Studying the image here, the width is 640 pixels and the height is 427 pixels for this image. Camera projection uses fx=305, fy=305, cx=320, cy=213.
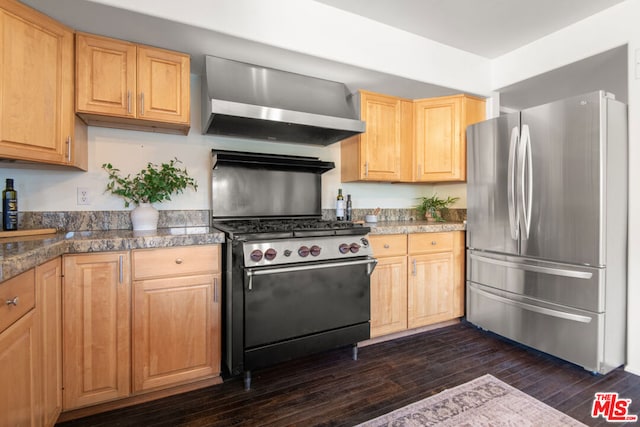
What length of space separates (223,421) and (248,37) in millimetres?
2269

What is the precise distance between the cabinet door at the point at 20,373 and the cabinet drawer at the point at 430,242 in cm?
242

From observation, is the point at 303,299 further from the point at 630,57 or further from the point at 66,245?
the point at 630,57

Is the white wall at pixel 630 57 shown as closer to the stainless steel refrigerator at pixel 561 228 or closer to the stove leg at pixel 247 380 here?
the stainless steel refrigerator at pixel 561 228

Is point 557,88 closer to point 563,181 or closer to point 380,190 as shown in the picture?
point 563,181

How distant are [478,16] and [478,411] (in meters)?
2.72

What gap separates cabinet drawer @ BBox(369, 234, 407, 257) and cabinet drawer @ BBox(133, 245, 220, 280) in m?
1.23

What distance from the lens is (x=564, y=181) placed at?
215 centimetres

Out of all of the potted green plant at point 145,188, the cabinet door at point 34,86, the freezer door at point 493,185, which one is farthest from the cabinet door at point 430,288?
the cabinet door at point 34,86

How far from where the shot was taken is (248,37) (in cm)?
197

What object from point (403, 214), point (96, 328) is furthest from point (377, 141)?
point (96, 328)

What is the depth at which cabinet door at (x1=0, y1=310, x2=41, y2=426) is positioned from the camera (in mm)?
1030

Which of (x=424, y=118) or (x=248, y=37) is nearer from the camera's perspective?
(x=248, y=37)

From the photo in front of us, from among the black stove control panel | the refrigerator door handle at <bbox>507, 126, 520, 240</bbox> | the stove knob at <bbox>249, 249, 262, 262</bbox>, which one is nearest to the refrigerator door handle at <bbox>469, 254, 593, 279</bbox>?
the refrigerator door handle at <bbox>507, 126, 520, 240</bbox>

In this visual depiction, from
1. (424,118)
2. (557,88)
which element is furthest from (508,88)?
(424,118)
